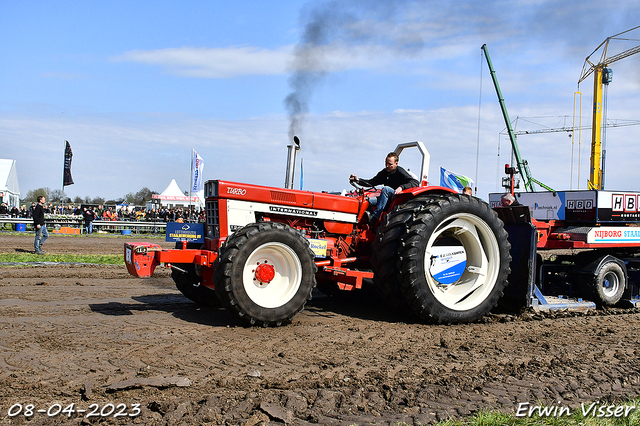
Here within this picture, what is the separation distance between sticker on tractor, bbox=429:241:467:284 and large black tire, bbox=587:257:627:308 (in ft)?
8.11

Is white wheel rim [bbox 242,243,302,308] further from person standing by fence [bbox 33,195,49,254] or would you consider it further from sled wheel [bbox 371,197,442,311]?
person standing by fence [bbox 33,195,49,254]

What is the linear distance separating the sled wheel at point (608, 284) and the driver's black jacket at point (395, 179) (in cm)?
313

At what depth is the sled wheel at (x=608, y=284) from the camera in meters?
7.59

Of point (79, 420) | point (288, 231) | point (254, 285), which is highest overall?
point (288, 231)

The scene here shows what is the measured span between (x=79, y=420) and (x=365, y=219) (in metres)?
4.40

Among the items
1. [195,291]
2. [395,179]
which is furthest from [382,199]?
[195,291]

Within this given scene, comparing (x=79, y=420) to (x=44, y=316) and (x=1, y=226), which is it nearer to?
(x=44, y=316)

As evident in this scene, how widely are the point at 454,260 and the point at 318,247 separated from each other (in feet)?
5.31

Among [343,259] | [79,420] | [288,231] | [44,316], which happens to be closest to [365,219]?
[343,259]

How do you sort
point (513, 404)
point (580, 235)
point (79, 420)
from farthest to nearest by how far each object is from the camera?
point (580, 235) < point (513, 404) < point (79, 420)

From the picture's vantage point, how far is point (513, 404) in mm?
3576

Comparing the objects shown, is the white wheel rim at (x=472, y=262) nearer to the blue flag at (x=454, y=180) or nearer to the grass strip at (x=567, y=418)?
the grass strip at (x=567, y=418)

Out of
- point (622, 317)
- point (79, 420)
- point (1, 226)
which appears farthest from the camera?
point (1, 226)

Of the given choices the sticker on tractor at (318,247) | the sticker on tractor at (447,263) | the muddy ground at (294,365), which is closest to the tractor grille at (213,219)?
the muddy ground at (294,365)
